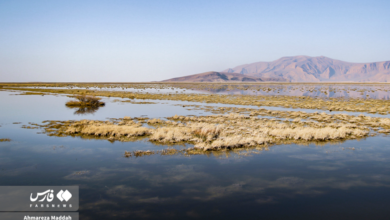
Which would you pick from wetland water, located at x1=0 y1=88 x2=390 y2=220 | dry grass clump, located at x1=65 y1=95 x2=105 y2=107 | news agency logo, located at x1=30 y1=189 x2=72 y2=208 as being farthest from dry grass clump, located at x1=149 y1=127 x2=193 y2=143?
dry grass clump, located at x1=65 y1=95 x2=105 y2=107

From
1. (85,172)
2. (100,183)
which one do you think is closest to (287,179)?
(100,183)

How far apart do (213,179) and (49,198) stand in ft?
20.9

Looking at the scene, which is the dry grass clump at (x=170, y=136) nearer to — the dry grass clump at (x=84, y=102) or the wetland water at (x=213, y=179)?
the wetland water at (x=213, y=179)

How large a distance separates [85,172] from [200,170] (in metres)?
5.30

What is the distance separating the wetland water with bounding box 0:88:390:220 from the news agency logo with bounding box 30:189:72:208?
54 centimetres

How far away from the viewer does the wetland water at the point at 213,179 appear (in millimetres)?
8422

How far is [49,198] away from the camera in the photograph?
919 cm

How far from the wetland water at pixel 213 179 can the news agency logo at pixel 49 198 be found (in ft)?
1.77

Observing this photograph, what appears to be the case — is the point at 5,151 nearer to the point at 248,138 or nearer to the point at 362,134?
the point at 248,138

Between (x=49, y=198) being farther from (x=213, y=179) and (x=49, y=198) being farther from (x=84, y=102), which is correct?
(x=84, y=102)

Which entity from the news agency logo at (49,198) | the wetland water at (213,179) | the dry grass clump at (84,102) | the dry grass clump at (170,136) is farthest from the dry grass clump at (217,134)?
the dry grass clump at (84,102)

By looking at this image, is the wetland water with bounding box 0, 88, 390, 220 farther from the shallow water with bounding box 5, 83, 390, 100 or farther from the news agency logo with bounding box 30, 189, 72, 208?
the shallow water with bounding box 5, 83, 390, 100

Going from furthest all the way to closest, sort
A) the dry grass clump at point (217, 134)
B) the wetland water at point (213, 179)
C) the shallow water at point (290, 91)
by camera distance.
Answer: the shallow water at point (290, 91)
the dry grass clump at point (217, 134)
the wetland water at point (213, 179)

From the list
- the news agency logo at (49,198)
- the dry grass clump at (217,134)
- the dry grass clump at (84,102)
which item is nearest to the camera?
the news agency logo at (49,198)
